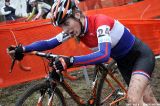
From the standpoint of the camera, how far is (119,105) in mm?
6465

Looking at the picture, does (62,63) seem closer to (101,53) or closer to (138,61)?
(101,53)

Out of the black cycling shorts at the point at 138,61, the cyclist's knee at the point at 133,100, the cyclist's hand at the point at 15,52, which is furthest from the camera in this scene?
the cyclist's hand at the point at 15,52

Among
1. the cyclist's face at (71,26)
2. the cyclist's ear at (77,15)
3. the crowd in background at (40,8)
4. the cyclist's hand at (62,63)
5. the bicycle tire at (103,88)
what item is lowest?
the crowd in background at (40,8)

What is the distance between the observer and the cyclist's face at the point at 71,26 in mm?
4449

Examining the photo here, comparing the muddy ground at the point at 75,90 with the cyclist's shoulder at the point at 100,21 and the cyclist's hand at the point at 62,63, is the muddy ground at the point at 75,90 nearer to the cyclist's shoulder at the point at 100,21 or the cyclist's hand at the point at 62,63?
the cyclist's shoulder at the point at 100,21

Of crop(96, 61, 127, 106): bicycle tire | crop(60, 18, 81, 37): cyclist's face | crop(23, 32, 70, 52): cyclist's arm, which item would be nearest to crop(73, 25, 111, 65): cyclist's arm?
crop(60, 18, 81, 37): cyclist's face

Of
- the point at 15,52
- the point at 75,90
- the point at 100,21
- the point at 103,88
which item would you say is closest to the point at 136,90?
the point at 100,21

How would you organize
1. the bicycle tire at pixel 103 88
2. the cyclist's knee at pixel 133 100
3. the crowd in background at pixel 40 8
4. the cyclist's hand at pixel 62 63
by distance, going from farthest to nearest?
the crowd in background at pixel 40 8 < the bicycle tire at pixel 103 88 < the cyclist's knee at pixel 133 100 < the cyclist's hand at pixel 62 63

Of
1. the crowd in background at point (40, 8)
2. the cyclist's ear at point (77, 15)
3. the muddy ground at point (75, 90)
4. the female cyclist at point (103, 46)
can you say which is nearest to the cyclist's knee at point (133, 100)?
the female cyclist at point (103, 46)

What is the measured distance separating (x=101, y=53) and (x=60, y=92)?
988 mm

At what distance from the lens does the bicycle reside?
4.69m

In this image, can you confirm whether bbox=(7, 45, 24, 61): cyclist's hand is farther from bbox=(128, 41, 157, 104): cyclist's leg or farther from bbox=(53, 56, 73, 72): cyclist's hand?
bbox=(128, 41, 157, 104): cyclist's leg

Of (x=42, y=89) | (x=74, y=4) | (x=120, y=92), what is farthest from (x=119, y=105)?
(x=74, y=4)

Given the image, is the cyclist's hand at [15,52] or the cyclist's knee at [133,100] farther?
the cyclist's hand at [15,52]
